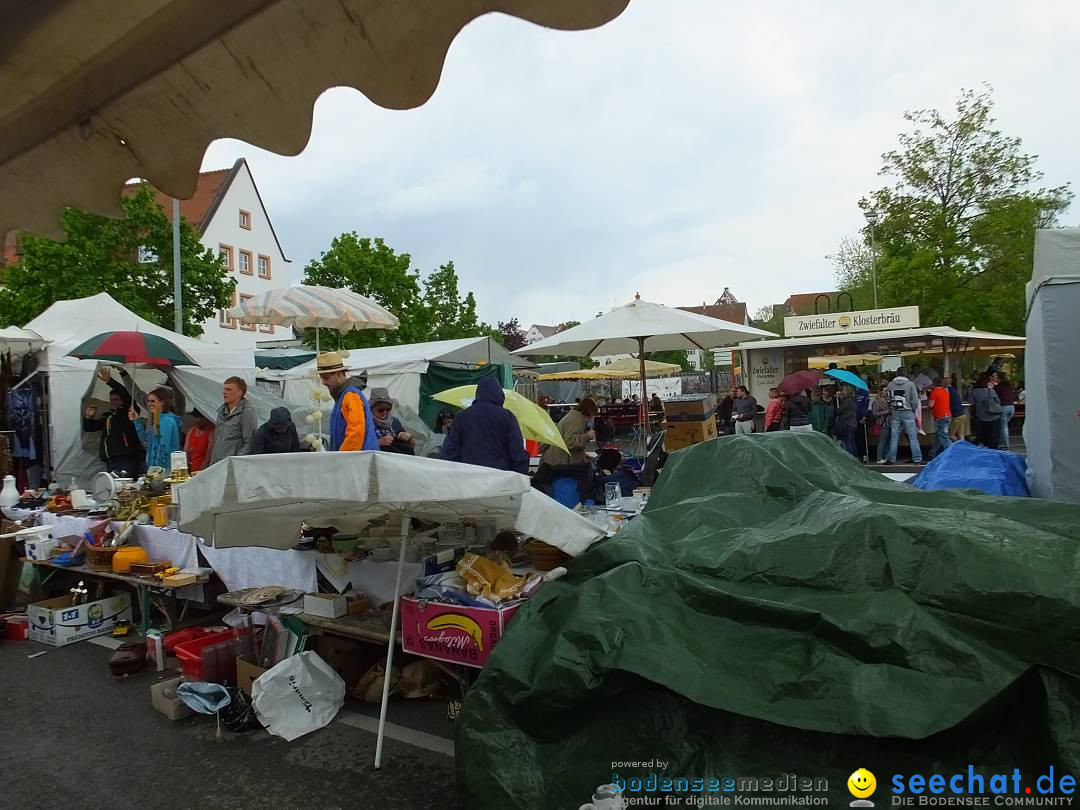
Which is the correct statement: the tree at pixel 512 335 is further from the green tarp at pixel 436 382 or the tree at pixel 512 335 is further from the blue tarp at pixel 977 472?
the blue tarp at pixel 977 472

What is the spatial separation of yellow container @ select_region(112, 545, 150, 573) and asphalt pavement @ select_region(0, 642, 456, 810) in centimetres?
118

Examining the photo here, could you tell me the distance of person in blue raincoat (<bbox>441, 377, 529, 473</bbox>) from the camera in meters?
5.92

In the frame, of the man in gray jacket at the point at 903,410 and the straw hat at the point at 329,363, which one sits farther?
the man in gray jacket at the point at 903,410

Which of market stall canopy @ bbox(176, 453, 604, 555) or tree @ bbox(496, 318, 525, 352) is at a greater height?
tree @ bbox(496, 318, 525, 352)

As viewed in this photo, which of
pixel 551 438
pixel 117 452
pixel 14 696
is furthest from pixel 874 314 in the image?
pixel 14 696

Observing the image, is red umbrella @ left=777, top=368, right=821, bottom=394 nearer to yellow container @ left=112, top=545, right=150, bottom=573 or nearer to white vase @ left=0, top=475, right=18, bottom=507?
yellow container @ left=112, top=545, right=150, bottom=573

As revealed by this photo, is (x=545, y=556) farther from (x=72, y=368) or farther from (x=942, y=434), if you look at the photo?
(x=942, y=434)

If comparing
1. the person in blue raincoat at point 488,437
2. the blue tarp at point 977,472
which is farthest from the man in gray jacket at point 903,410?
the person in blue raincoat at point 488,437

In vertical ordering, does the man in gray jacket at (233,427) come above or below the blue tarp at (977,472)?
above

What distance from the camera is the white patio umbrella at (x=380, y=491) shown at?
3324 millimetres

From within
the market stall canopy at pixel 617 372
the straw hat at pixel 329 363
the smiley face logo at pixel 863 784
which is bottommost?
the smiley face logo at pixel 863 784

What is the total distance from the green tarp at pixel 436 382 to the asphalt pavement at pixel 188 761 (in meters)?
11.0

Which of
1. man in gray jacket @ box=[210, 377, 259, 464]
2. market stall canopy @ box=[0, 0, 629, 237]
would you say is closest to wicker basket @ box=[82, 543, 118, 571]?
man in gray jacket @ box=[210, 377, 259, 464]

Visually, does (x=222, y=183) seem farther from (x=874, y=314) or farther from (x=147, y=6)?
(x=147, y=6)
